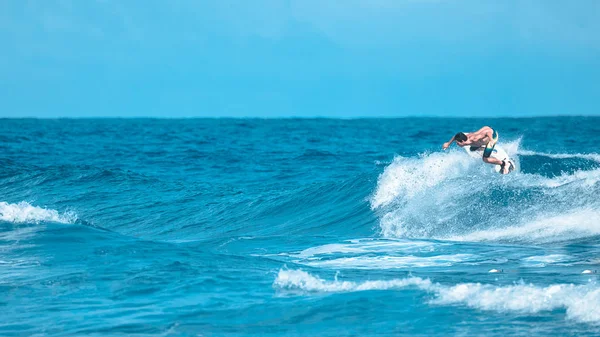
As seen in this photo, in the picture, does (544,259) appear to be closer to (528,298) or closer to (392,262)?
(392,262)

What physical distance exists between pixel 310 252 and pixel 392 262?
1.79 m

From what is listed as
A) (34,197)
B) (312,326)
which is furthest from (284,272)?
(34,197)

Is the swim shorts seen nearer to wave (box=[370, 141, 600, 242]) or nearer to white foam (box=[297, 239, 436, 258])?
wave (box=[370, 141, 600, 242])

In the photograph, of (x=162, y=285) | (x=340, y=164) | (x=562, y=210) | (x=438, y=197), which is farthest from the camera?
(x=340, y=164)

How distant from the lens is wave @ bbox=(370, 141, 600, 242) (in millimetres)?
13528

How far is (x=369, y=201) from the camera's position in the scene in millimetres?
17766

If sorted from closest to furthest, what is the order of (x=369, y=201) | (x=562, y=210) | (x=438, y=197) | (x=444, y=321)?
(x=444, y=321), (x=562, y=210), (x=438, y=197), (x=369, y=201)

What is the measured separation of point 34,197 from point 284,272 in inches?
605

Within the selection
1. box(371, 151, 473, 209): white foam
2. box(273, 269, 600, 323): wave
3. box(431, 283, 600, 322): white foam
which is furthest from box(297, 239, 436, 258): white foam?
box(371, 151, 473, 209): white foam

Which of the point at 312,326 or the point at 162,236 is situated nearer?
the point at 312,326

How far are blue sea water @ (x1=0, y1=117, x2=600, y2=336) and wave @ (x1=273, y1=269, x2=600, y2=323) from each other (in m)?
0.03

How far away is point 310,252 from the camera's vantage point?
12445 millimetres

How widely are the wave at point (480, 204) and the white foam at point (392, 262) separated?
89.0 inches

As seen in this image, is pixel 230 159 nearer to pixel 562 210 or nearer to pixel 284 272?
pixel 562 210
